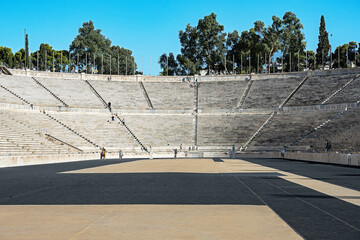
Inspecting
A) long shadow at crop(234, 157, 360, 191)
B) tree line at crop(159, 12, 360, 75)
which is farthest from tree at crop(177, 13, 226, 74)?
long shadow at crop(234, 157, 360, 191)

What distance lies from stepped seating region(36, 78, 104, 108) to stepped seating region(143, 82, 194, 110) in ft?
33.8

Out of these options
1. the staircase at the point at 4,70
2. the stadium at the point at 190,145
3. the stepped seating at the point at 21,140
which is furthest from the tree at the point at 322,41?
the stepped seating at the point at 21,140

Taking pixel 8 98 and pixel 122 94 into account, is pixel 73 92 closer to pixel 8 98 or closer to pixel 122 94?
pixel 122 94

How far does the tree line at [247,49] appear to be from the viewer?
105 meters

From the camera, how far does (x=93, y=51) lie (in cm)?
10988

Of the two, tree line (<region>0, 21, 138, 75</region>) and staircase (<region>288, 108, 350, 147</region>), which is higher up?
tree line (<region>0, 21, 138, 75</region>)

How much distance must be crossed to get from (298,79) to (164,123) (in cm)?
2671

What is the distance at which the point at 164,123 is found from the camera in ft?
224

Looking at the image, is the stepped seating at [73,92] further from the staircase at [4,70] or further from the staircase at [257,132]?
the staircase at [257,132]

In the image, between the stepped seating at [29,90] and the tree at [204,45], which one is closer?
the stepped seating at [29,90]

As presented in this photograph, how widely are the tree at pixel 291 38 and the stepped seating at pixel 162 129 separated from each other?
4534 cm

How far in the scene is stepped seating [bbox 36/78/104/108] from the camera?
6875cm

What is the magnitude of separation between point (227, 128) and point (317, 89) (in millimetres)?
17460

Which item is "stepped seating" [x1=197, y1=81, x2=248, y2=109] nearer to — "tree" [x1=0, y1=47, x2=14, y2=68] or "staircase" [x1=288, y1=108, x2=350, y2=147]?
"staircase" [x1=288, y1=108, x2=350, y2=147]
